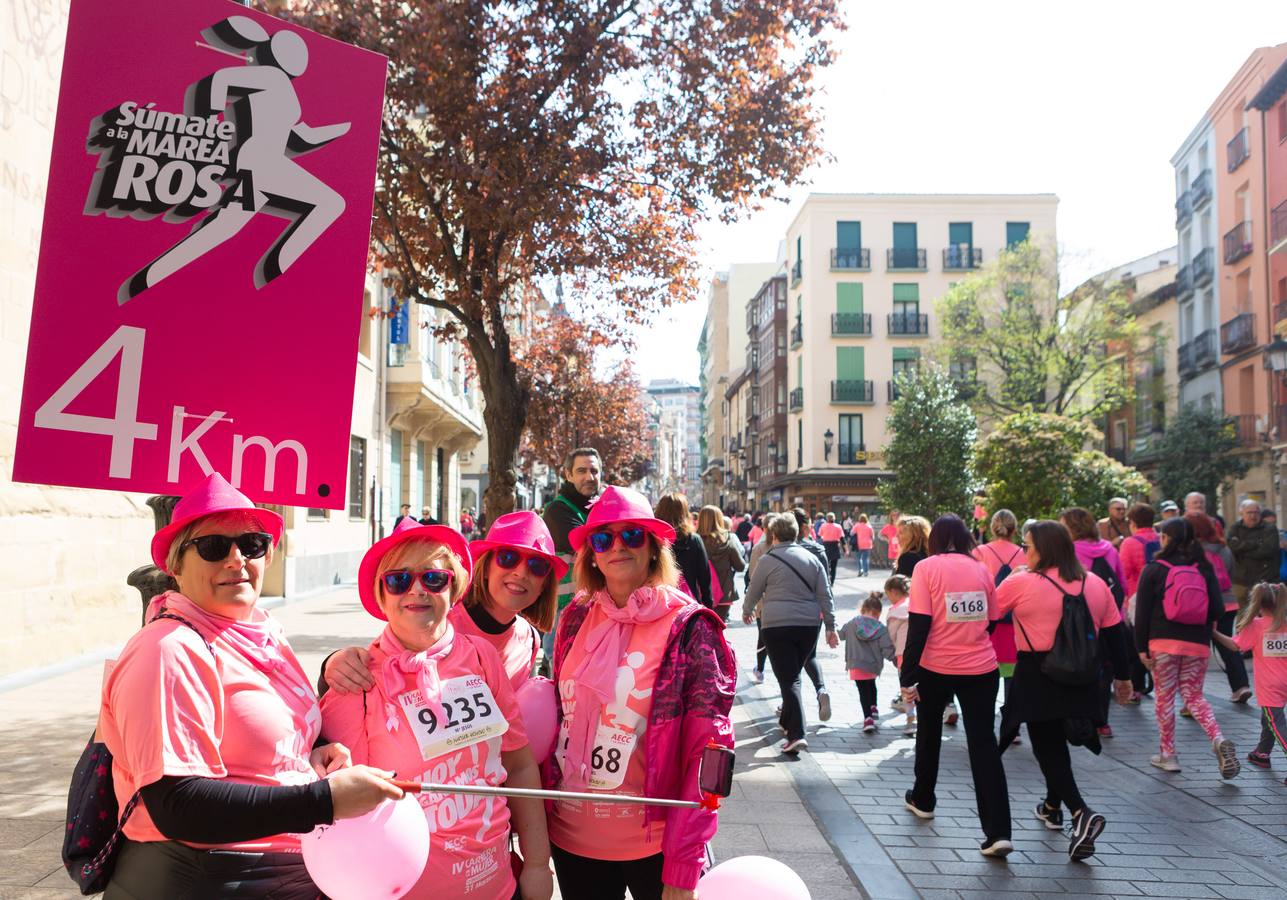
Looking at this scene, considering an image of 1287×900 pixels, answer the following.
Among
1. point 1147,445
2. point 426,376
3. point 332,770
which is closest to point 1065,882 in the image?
point 332,770

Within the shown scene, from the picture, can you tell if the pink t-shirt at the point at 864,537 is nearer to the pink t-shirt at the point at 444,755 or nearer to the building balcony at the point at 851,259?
the pink t-shirt at the point at 444,755

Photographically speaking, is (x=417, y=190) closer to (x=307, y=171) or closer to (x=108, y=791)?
(x=307, y=171)

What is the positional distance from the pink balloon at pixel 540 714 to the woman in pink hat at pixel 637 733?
2.0 inches

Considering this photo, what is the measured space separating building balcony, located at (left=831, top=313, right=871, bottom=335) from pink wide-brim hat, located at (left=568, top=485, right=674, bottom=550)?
5082cm

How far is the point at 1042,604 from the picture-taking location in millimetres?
5945

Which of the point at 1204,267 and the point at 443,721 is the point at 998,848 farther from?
the point at 1204,267

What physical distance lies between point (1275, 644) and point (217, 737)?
7254 mm

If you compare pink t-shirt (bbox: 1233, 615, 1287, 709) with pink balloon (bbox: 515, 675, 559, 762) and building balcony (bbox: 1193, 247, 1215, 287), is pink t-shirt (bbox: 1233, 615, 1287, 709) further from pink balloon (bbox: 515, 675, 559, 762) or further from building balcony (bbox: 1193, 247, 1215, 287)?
building balcony (bbox: 1193, 247, 1215, 287)

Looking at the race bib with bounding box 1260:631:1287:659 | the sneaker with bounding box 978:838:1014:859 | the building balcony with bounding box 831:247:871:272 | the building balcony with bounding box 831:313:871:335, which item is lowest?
the sneaker with bounding box 978:838:1014:859

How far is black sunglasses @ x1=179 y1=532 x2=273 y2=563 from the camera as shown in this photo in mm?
2350

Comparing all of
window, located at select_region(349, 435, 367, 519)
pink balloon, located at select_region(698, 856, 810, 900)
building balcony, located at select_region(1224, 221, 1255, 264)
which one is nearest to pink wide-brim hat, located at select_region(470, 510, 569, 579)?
pink balloon, located at select_region(698, 856, 810, 900)

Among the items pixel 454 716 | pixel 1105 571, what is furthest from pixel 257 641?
pixel 1105 571

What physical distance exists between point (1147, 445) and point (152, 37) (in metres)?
40.3

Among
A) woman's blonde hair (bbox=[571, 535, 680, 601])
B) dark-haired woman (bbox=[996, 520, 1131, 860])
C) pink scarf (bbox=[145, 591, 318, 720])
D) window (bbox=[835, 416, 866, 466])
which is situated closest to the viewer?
pink scarf (bbox=[145, 591, 318, 720])
